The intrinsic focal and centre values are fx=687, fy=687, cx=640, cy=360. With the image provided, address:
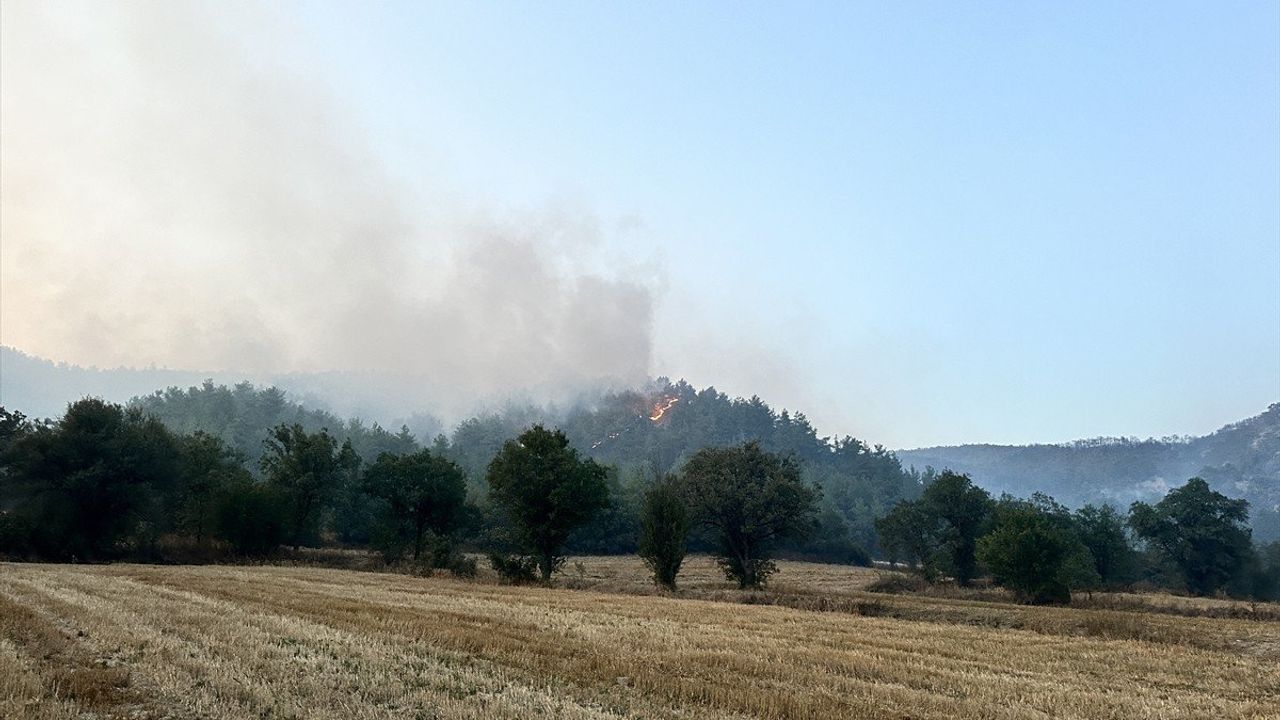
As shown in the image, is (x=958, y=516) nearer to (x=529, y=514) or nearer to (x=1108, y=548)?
(x=1108, y=548)

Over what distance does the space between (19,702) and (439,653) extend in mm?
6966

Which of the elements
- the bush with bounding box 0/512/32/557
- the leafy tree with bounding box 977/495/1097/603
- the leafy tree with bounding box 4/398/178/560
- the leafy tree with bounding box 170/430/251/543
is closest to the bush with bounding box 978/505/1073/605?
the leafy tree with bounding box 977/495/1097/603

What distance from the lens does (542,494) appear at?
5272 centimetres

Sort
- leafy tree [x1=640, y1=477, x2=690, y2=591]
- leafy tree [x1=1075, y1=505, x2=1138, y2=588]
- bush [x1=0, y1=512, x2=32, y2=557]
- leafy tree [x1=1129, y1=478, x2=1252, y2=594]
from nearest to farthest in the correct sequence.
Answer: leafy tree [x1=640, y1=477, x2=690, y2=591]
bush [x1=0, y1=512, x2=32, y2=557]
leafy tree [x1=1075, y1=505, x2=1138, y2=588]
leafy tree [x1=1129, y1=478, x2=1252, y2=594]

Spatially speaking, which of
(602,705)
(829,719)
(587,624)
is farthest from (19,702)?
(587,624)

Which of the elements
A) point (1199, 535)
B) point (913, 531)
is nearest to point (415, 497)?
point (913, 531)

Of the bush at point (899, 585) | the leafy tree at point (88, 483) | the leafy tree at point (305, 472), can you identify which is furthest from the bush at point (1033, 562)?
the leafy tree at point (88, 483)

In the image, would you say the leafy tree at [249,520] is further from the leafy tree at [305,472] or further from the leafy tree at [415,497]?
the leafy tree at [415,497]

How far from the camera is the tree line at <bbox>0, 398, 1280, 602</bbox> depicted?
5184 centimetres

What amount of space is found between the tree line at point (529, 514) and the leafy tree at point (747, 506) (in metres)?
0.12

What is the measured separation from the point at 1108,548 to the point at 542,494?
70.3 metres

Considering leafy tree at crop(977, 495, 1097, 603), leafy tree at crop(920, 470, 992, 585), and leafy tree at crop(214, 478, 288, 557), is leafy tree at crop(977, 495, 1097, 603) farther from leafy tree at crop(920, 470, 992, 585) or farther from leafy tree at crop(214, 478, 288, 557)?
leafy tree at crop(214, 478, 288, 557)

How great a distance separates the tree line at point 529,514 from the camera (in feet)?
170

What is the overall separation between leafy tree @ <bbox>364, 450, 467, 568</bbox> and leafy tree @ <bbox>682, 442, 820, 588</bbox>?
2911 centimetres
